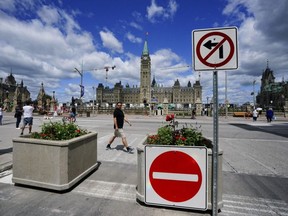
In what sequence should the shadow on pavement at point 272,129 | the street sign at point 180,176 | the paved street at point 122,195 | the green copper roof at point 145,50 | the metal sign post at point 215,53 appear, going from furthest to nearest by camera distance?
the green copper roof at point 145,50 < the shadow on pavement at point 272,129 < the paved street at point 122,195 < the street sign at point 180,176 < the metal sign post at point 215,53

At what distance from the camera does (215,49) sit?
8.46 feet

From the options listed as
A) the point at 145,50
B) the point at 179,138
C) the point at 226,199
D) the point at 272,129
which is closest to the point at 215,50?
the point at 179,138

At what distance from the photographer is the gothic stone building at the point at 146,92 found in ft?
471

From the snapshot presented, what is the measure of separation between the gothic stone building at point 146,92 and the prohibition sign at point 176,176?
452 ft

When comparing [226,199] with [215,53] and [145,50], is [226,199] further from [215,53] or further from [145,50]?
[145,50]

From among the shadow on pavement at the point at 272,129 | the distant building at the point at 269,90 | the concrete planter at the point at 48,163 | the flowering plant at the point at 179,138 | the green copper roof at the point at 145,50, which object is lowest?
the shadow on pavement at the point at 272,129

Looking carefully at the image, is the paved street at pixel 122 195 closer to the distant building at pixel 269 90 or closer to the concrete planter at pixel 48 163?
the concrete planter at pixel 48 163

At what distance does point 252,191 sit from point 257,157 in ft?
10.4

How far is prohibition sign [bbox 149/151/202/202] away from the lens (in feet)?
9.41

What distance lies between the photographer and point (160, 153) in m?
3.01

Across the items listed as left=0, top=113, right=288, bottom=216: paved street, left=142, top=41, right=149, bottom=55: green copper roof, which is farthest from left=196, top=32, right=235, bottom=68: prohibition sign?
left=142, top=41, right=149, bottom=55: green copper roof

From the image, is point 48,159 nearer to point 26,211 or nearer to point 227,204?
point 26,211

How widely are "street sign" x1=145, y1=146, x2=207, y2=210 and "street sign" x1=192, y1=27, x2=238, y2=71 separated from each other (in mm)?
1255

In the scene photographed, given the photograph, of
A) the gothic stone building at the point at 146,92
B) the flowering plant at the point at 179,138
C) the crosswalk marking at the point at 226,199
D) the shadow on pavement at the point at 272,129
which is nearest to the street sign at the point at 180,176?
the flowering plant at the point at 179,138
